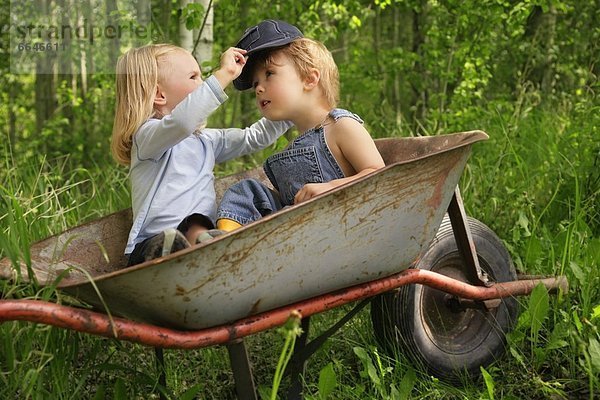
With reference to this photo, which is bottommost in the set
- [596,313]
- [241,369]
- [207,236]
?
[596,313]

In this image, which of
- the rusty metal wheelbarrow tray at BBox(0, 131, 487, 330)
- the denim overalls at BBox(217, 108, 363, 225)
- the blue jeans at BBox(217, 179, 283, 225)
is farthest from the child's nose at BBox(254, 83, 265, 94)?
the rusty metal wheelbarrow tray at BBox(0, 131, 487, 330)

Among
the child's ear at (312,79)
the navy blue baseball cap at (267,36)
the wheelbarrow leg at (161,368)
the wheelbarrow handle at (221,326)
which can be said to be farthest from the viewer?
the child's ear at (312,79)

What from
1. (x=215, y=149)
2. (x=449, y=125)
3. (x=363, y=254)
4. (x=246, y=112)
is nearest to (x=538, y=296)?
(x=363, y=254)

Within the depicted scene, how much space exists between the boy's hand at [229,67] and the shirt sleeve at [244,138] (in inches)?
21.9

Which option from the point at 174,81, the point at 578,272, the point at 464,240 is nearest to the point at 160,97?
the point at 174,81

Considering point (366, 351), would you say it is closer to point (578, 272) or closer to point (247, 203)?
point (247, 203)

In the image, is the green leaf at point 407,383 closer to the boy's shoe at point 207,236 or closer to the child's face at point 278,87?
the boy's shoe at point 207,236

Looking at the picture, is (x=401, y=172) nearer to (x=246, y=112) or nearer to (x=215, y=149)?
(x=215, y=149)

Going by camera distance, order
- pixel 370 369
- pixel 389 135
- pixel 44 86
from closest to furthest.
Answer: pixel 370 369 < pixel 389 135 < pixel 44 86

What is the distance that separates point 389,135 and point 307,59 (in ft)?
9.08

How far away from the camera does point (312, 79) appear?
9.02ft

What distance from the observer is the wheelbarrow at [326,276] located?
1.90m

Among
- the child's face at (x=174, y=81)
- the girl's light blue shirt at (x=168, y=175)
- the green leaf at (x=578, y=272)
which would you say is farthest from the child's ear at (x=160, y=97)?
the green leaf at (x=578, y=272)

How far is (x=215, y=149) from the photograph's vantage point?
307 cm
